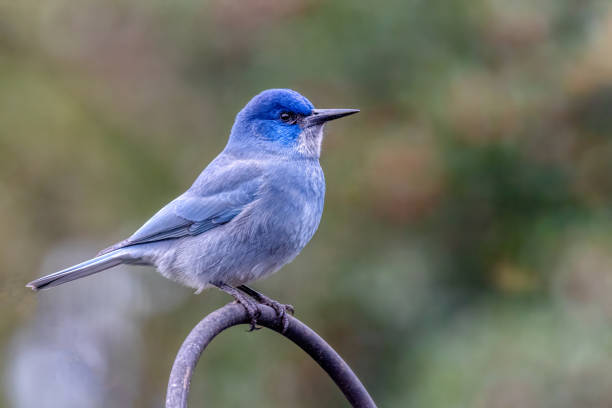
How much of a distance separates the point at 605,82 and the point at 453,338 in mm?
1770

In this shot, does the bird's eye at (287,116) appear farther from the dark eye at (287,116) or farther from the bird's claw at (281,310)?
the bird's claw at (281,310)

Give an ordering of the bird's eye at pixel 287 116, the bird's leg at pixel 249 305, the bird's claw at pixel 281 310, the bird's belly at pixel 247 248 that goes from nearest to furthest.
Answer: the bird's claw at pixel 281 310 → the bird's leg at pixel 249 305 → the bird's belly at pixel 247 248 → the bird's eye at pixel 287 116

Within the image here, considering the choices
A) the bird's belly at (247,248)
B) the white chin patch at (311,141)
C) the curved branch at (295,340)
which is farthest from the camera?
the white chin patch at (311,141)

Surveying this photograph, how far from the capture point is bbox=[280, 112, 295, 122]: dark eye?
14.5 feet

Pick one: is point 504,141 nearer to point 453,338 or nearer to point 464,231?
point 464,231

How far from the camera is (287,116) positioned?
441 cm

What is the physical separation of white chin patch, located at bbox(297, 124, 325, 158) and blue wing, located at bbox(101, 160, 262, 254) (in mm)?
286

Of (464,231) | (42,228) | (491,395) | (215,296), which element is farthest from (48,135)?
(491,395)

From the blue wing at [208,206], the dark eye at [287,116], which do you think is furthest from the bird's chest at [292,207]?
the dark eye at [287,116]

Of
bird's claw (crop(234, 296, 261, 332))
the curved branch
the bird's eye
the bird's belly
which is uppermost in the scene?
the bird's eye

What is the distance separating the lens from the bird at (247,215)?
3846 mm

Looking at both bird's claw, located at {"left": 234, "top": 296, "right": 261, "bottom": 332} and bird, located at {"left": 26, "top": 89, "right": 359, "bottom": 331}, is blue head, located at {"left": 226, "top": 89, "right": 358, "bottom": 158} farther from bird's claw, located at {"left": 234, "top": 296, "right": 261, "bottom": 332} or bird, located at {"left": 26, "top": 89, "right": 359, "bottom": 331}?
bird's claw, located at {"left": 234, "top": 296, "right": 261, "bottom": 332}

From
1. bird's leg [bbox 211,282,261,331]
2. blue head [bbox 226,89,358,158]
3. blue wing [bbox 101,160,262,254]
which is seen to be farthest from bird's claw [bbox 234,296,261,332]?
blue head [bbox 226,89,358,158]

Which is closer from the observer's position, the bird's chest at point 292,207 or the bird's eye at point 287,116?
the bird's chest at point 292,207
